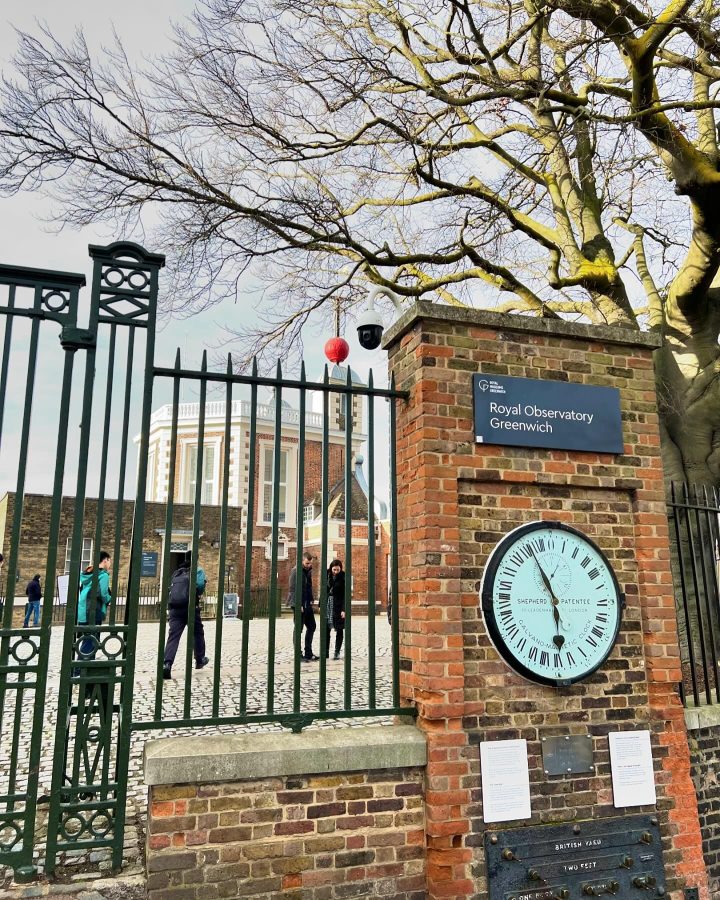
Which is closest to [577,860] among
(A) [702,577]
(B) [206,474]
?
(A) [702,577]

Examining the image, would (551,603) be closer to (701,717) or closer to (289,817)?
(701,717)

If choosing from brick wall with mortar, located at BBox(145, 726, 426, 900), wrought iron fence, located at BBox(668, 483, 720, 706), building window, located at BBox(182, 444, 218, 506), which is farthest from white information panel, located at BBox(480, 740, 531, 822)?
building window, located at BBox(182, 444, 218, 506)

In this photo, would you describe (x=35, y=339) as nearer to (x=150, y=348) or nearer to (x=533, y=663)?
(x=150, y=348)

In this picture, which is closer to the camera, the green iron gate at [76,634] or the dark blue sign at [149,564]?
the green iron gate at [76,634]

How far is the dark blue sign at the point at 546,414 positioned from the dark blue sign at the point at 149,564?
22918mm

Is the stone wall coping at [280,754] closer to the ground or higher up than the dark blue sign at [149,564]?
closer to the ground

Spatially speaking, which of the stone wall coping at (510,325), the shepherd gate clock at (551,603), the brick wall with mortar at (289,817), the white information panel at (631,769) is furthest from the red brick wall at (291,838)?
the stone wall coping at (510,325)

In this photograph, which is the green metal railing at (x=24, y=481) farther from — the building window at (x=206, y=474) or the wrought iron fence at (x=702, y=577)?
the building window at (x=206, y=474)

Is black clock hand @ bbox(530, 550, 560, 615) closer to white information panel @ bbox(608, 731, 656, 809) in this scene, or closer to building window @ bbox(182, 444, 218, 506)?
white information panel @ bbox(608, 731, 656, 809)

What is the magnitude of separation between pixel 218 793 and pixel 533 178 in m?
8.79

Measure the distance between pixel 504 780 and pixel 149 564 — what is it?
2364 cm

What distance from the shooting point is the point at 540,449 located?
167 inches

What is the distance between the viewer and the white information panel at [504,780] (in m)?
3.72

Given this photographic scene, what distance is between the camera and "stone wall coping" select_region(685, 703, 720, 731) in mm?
4553
